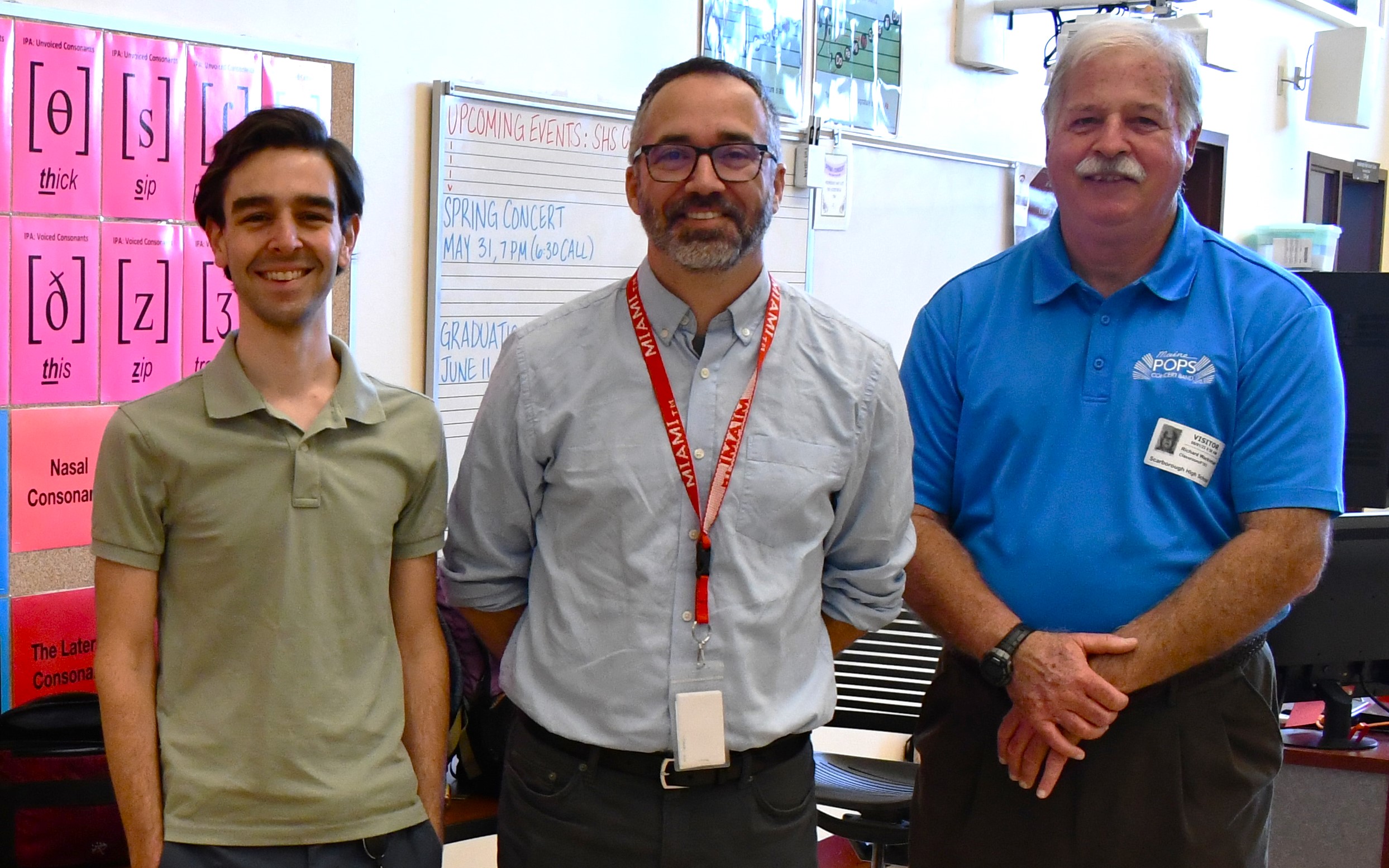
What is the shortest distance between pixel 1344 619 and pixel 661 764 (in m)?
1.69

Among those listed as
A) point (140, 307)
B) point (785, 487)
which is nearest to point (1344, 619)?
point (785, 487)

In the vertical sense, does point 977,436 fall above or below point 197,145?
below

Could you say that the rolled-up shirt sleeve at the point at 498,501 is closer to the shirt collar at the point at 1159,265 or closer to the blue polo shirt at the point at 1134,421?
the blue polo shirt at the point at 1134,421

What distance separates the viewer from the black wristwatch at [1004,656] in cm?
183

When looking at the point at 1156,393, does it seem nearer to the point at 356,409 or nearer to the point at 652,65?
the point at 356,409

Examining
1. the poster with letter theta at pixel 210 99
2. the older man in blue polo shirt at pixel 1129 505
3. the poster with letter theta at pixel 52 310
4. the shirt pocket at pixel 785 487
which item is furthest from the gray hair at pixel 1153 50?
the poster with letter theta at pixel 52 310

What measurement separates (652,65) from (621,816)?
2.29m

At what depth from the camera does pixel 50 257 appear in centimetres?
228

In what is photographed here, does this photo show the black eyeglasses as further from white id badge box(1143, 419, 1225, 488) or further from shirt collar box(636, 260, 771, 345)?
white id badge box(1143, 419, 1225, 488)

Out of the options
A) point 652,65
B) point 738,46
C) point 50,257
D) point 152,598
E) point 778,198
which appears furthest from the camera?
point 738,46

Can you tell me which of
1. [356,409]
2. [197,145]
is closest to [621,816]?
[356,409]

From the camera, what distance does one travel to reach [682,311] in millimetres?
1687

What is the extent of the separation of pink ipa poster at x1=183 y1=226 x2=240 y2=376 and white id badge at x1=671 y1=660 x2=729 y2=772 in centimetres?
134

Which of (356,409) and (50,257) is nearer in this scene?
(356,409)
